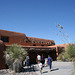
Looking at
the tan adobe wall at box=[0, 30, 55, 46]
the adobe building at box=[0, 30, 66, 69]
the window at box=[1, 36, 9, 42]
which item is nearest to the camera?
the adobe building at box=[0, 30, 66, 69]

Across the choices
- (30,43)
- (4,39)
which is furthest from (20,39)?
(4,39)

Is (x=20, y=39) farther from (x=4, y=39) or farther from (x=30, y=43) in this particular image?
(x=4, y=39)

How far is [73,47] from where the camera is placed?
3.86 m

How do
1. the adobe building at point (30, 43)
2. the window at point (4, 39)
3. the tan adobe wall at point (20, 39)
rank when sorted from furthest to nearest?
the tan adobe wall at point (20, 39) → the window at point (4, 39) → the adobe building at point (30, 43)

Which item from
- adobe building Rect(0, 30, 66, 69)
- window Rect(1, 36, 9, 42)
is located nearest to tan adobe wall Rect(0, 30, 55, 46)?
adobe building Rect(0, 30, 66, 69)

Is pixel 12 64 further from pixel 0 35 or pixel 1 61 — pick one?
pixel 0 35

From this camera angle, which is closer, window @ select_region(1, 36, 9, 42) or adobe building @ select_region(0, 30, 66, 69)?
adobe building @ select_region(0, 30, 66, 69)

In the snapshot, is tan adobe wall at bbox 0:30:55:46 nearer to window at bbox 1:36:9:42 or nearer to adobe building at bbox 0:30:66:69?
adobe building at bbox 0:30:66:69

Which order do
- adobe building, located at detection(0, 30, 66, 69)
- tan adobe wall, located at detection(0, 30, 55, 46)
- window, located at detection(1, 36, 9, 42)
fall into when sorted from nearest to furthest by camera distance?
adobe building, located at detection(0, 30, 66, 69), window, located at detection(1, 36, 9, 42), tan adobe wall, located at detection(0, 30, 55, 46)

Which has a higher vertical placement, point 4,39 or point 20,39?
point 20,39

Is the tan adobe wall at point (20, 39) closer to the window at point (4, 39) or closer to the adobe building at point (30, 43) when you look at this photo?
the adobe building at point (30, 43)

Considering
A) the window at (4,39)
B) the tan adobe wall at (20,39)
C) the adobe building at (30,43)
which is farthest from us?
the tan adobe wall at (20,39)

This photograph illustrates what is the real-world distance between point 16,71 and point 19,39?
13.5 metres

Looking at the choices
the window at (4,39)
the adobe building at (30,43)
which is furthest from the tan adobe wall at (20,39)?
the window at (4,39)
